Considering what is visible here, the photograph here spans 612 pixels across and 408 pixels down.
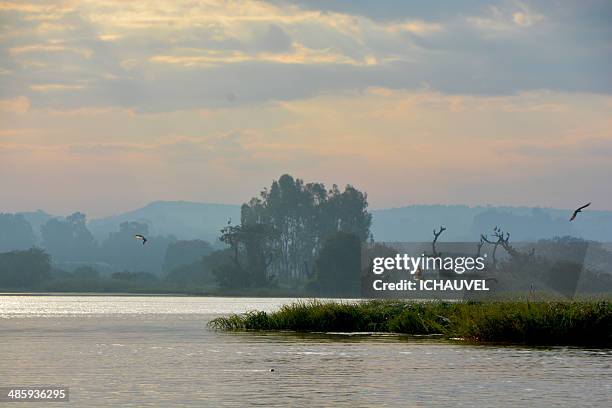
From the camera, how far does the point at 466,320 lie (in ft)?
199

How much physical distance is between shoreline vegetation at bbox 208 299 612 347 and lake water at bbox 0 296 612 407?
2.16 m

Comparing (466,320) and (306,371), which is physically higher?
(466,320)

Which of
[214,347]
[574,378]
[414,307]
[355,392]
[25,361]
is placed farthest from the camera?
[414,307]

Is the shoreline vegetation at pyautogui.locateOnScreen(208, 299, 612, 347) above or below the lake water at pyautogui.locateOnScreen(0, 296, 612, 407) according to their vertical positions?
above

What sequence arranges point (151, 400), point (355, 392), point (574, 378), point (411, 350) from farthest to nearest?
point (411, 350) → point (574, 378) → point (355, 392) → point (151, 400)

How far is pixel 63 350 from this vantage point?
58000 millimetres

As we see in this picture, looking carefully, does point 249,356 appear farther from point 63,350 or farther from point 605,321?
point 605,321

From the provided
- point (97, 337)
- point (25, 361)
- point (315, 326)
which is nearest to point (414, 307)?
point (315, 326)

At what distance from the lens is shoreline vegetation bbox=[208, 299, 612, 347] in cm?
5781

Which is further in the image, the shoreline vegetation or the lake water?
the shoreline vegetation

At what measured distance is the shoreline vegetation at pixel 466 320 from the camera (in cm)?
5781

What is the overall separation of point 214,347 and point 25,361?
35.2 feet

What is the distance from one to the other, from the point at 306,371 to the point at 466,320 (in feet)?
53.8

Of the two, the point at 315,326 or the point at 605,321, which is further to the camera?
the point at 315,326
